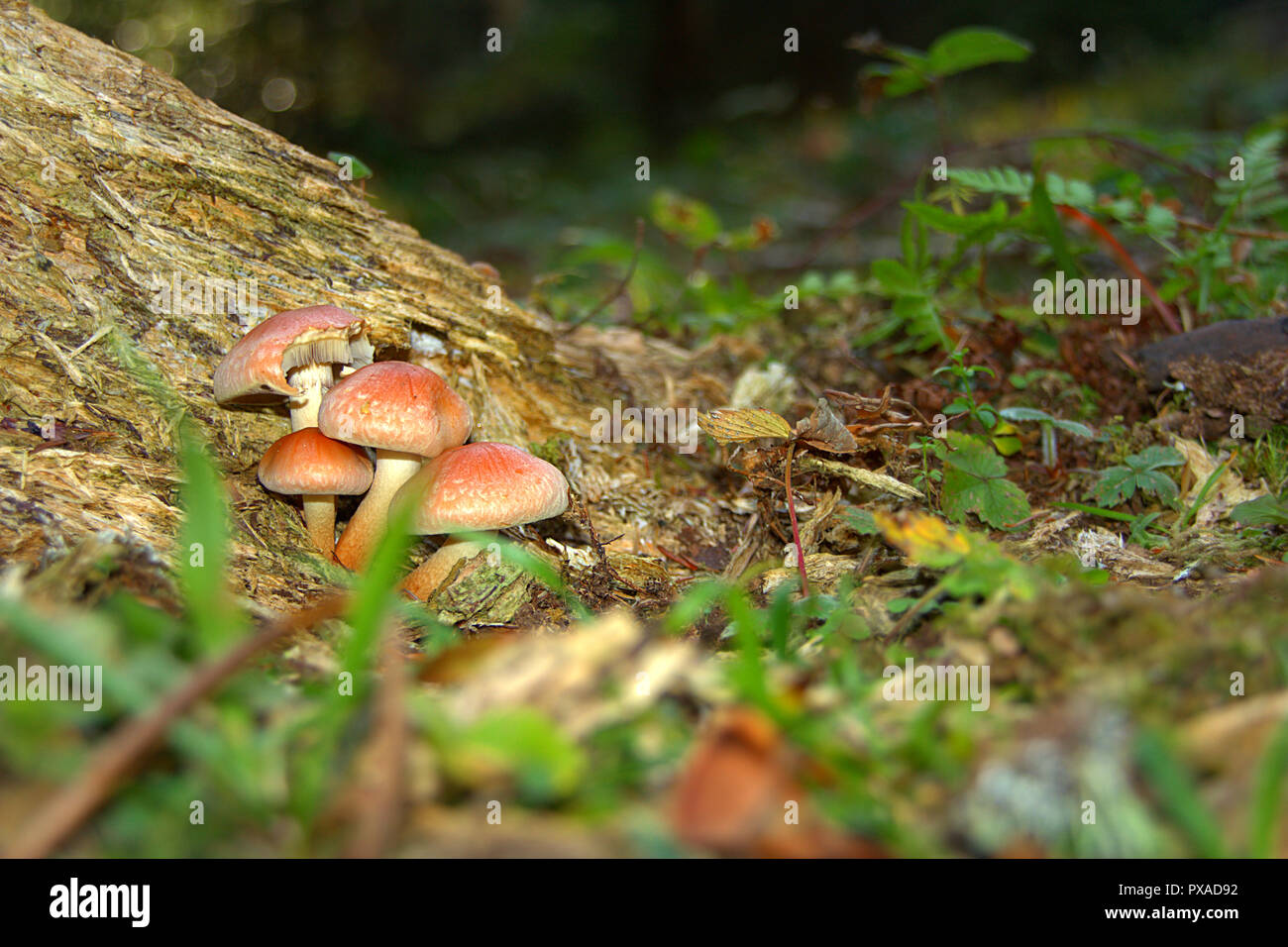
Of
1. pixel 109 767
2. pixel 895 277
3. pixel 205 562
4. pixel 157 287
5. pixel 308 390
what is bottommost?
pixel 109 767

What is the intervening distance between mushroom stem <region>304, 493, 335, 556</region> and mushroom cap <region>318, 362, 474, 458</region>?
0.42 meters

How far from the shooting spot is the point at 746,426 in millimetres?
2834

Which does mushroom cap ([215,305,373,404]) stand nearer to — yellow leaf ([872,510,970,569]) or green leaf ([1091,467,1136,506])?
yellow leaf ([872,510,970,569])

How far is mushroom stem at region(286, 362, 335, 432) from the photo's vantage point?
2998 mm

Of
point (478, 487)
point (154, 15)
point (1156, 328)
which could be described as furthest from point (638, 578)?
point (154, 15)

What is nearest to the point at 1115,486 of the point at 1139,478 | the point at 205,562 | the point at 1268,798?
the point at 1139,478

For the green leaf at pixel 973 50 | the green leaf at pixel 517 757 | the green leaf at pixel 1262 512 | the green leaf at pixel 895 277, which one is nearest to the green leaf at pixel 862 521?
the green leaf at pixel 1262 512

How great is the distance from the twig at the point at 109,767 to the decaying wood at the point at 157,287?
1.31 meters

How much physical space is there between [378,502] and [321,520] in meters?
0.25

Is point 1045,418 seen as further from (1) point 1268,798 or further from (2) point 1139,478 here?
(1) point 1268,798

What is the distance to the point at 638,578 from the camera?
314 centimetres
